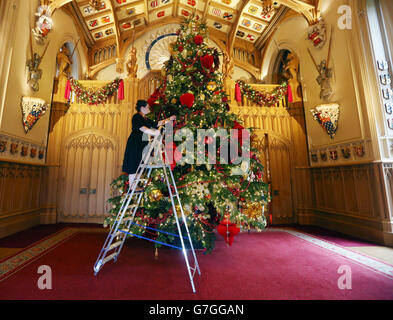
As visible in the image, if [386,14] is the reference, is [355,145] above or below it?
below

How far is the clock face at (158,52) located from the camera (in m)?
6.41

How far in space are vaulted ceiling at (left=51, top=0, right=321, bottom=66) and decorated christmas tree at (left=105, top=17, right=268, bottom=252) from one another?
3754 millimetres

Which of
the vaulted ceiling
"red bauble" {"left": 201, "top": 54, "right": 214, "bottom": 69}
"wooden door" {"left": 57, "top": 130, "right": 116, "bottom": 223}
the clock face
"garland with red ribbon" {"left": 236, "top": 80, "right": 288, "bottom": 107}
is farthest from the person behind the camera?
the clock face

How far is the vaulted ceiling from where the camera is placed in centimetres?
570

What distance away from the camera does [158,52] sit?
664 centimetres

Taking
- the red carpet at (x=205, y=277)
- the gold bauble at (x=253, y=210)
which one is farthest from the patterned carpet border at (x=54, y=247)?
the gold bauble at (x=253, y=210)

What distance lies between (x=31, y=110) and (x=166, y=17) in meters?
5.76

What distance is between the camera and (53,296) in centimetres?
162

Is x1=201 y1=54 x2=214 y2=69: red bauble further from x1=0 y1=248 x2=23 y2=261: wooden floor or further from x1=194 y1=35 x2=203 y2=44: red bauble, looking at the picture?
x1=0 y1=248 x2=23 y2=261: wooden floor

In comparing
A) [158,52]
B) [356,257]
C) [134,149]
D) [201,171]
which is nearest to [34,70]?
[134,149]

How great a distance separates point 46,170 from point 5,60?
2726 millimetres

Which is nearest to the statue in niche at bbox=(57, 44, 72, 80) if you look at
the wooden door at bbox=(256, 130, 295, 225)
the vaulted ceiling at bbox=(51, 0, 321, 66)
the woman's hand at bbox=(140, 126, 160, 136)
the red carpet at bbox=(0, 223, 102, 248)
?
the vaulted ceiling at bbox=(51, 0, 321, 66)
